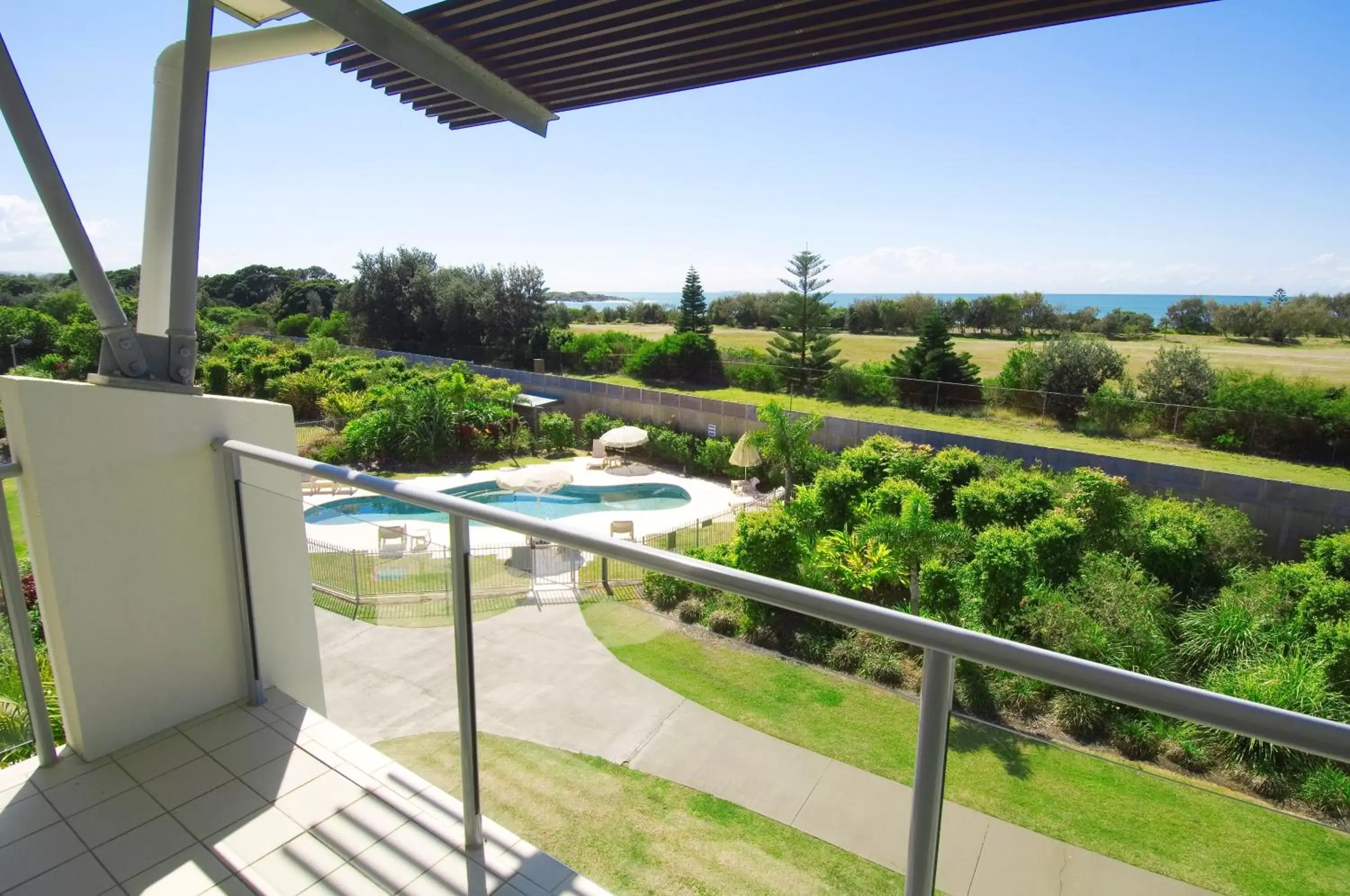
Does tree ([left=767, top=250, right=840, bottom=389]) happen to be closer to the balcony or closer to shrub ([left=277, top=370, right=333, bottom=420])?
shrub ([left=277, top=370, right=333, bottom=420])

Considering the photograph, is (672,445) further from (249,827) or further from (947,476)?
(249,827)

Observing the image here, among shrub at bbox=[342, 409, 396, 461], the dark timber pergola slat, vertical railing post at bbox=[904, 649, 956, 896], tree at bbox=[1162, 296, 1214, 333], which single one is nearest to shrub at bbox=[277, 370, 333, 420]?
shrub at bbox=[342, 409, 396, 461]

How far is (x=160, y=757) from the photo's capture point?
6.59 ft

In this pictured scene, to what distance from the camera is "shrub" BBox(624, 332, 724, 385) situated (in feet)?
89.0

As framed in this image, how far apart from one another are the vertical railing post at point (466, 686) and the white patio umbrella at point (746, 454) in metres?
14.8

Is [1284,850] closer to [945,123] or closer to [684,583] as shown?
[684,583]

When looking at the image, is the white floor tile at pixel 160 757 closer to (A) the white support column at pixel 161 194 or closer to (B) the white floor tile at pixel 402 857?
(B) the white floor tile at pixel 402 857

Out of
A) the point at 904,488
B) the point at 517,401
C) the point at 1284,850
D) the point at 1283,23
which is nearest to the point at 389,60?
the point at 1284,850

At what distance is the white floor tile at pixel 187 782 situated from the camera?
185cm

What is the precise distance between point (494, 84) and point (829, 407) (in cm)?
2014

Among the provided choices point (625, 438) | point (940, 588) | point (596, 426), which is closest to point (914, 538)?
point (940, 588)

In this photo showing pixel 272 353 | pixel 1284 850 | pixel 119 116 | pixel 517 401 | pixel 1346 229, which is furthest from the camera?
pixel 1346 229

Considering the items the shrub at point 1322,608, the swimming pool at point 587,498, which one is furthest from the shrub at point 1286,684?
the swimming pool at point 587,498

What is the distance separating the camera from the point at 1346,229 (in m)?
33.7
